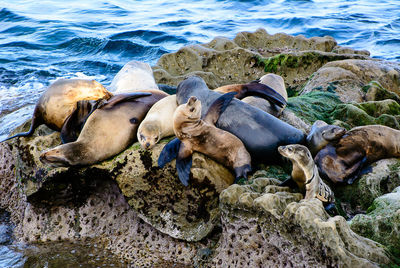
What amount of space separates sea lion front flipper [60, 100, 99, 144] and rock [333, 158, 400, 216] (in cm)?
290

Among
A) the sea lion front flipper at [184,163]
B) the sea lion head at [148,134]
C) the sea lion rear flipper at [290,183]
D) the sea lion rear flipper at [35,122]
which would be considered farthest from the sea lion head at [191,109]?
the sea lion rear flipper at [35,122]

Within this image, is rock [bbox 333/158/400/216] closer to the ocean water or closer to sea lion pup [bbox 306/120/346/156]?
sea lion pup [bbox 306/120/346/156]

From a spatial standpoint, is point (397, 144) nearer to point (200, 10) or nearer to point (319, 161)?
point (319, 161)

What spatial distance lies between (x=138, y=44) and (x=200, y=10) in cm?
637

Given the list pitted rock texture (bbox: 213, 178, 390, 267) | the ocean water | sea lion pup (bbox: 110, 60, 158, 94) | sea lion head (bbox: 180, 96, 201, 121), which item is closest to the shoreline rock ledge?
pitted rock texture (bbox: 213, 178, 390, 267)

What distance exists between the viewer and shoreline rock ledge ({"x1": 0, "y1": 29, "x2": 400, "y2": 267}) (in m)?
3.19

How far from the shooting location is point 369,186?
4320 mm

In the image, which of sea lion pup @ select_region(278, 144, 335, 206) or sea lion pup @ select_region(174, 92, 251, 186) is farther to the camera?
sea lion pup @ select_region(174, 92, 251, 186)

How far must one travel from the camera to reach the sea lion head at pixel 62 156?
4453 mm

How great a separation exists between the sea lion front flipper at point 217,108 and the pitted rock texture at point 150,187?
1.67 feet

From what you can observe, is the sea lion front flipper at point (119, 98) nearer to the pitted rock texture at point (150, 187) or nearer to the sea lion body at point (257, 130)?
the pitted rock texture at point (150, 187)

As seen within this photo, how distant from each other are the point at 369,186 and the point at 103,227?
276cm

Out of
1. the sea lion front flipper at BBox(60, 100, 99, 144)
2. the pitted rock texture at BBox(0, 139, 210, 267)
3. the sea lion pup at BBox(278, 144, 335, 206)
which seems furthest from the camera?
the sea lion front flipper at BBox(60, 100, 99, 144)

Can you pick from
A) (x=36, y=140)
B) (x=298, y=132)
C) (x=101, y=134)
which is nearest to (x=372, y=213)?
(x=298, y=132)
